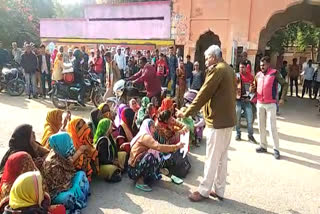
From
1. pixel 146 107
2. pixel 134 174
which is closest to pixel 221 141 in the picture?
pixel 134 174

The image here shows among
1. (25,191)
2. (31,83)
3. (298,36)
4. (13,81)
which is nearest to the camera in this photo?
(25,191)

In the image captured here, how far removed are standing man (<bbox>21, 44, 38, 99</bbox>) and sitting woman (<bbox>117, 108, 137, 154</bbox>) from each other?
21.0 ft

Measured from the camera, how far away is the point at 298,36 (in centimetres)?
2680

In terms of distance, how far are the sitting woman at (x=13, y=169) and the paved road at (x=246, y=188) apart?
3.34 ft

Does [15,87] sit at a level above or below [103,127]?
below

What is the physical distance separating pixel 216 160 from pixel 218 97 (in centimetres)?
76

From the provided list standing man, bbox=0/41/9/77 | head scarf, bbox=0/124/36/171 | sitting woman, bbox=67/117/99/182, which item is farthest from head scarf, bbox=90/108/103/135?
standing man, bbox=0/41/9/77

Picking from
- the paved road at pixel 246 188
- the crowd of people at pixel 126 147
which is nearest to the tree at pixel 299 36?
the paved road at pixel 246 188

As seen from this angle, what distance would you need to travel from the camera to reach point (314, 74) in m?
14.1

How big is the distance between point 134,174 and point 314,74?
1192 cm

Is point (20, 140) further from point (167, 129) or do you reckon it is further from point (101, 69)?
point (101, 69)

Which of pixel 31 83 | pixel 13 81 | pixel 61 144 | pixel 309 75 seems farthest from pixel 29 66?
pixel 309 75

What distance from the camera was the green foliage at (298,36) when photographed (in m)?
23.1

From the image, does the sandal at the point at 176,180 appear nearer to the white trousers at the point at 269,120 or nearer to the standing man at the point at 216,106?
the standing man at the point at 216,106
